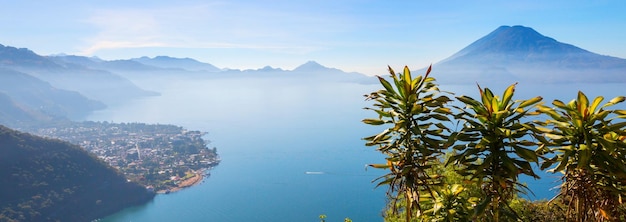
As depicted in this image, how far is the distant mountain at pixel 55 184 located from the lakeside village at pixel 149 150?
3.93 metres

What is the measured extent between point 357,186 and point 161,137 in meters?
55.6

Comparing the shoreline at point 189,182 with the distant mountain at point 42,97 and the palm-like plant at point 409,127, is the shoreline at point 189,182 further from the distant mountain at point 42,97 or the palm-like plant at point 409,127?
the distant mountain at point 42,97

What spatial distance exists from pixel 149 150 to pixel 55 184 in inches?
1236

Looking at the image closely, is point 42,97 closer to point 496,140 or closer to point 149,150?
point 149,150

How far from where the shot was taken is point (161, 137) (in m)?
86.6

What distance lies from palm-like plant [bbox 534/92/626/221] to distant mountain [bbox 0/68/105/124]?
463 ft

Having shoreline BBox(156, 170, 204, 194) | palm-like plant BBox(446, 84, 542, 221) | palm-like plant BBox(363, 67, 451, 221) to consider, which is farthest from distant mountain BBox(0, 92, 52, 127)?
palm-like plant BBox(446, 84, 542, 221)

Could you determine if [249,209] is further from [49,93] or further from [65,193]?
[49,93]

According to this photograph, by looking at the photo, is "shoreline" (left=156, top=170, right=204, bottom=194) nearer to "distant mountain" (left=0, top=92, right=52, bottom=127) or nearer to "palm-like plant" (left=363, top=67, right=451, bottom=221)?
"palm-like plant" (left=363, top=67, right=451, bottom=221)

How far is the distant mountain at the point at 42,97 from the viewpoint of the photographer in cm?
13575

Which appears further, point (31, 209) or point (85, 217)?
point (85, 217)

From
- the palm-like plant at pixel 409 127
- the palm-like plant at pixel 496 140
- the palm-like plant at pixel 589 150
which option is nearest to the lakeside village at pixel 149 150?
the palm-like plant at pixel 409 127

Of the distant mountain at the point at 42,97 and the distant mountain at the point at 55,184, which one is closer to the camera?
the distant mountain at the point at 55,184

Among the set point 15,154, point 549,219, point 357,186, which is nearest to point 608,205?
point 549,219
